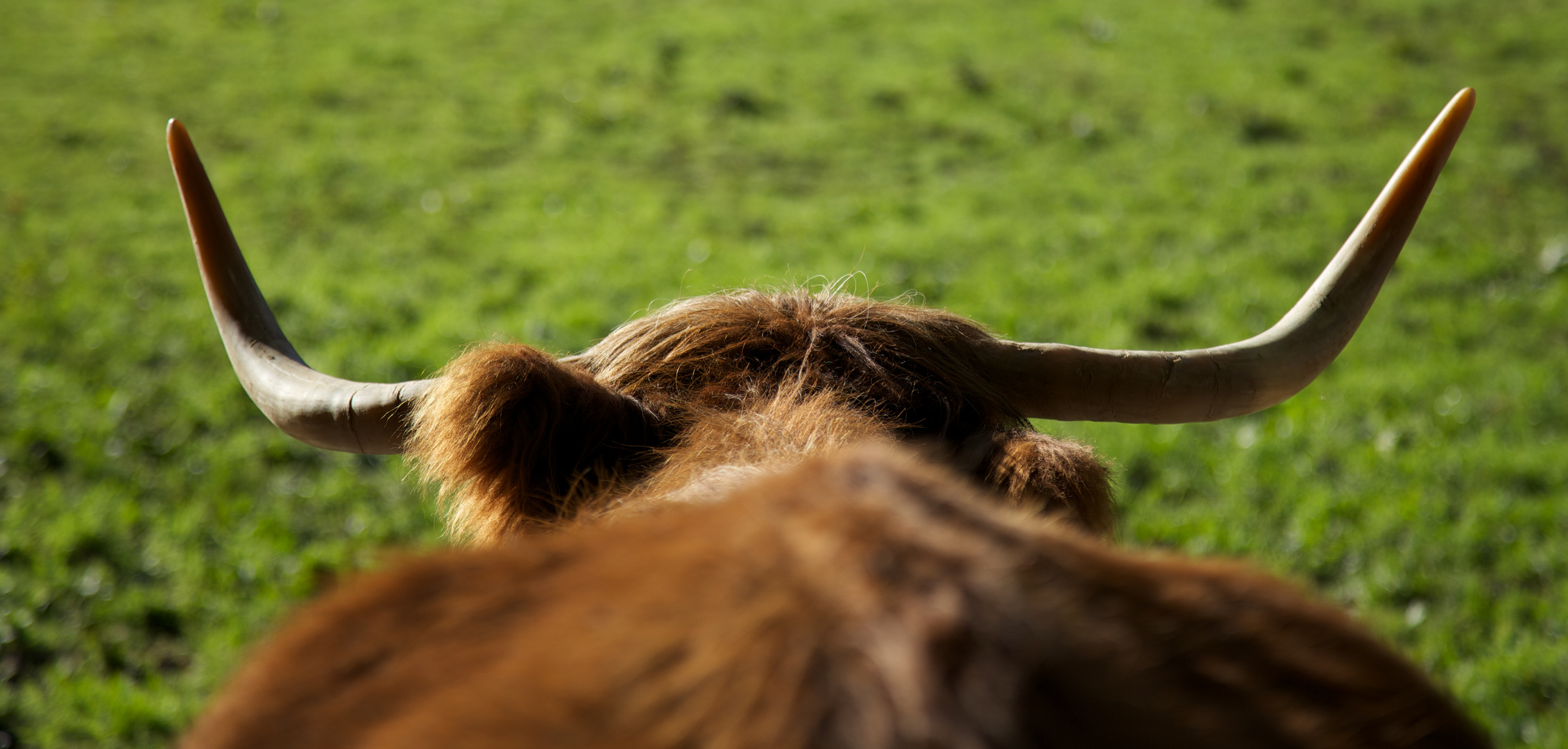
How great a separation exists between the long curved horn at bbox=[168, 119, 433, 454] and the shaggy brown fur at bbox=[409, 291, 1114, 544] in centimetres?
23

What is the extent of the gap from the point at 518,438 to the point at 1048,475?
984 millimetres

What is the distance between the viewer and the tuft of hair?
2.17 m

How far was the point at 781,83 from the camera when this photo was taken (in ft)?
39.1

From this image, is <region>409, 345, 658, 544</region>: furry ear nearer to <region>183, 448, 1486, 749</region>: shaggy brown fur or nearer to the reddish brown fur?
the reddish brown fur

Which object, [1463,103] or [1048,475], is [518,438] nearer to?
[1048,475]

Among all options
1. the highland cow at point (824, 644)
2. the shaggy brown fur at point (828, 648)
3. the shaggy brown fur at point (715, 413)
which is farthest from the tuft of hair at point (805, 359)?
the shaggy brown fur at point (828, 648)

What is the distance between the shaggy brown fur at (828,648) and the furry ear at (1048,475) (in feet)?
2.13

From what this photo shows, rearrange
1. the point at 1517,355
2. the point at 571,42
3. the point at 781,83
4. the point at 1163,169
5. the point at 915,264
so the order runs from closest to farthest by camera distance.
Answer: the point at 1517,355, the point at 915,264, the point at 1163,169, the point at 781,83, the point at 571,42

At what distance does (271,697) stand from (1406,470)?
6.51 m

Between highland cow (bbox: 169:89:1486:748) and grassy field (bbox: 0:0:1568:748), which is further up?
highland cow (bbox: 169:89:1486:748)

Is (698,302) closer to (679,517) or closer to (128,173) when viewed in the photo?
(679,517)

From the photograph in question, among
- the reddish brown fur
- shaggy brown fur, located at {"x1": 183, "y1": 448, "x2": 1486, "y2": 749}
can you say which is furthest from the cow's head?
shaggy brown fur, located at {"x1": 183, "y1": 448, "x2": 1486, "y2": 749}

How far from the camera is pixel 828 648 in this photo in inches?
32.7

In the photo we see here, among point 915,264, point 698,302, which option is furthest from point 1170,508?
point 698,302
